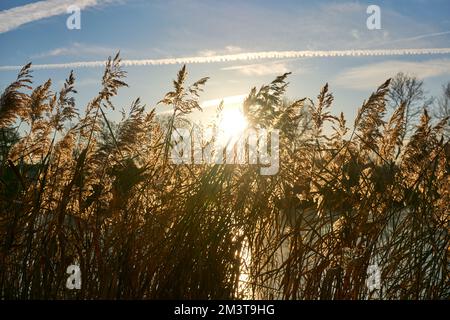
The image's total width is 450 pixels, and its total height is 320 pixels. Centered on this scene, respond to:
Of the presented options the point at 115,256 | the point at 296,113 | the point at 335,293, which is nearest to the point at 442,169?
the point at 296,113

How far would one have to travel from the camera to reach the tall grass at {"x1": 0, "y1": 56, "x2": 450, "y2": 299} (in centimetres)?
352

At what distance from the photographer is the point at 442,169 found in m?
4.91

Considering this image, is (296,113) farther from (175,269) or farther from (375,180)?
(175,269)

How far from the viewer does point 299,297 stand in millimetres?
3836

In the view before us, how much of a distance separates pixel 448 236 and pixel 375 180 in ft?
2.41

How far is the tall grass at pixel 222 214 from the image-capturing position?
11.6ft

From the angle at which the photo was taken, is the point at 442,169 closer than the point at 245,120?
No

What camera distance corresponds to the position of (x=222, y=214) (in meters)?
3.71

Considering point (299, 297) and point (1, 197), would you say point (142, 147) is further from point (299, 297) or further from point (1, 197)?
point (299, 297)

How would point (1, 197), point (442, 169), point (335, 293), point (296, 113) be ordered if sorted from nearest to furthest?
point (335, 293) → point (1, 197) → point (296, 113) → point (442, 169)

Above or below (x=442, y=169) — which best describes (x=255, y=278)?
below

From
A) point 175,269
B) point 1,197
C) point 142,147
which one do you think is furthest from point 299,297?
point 1,197
